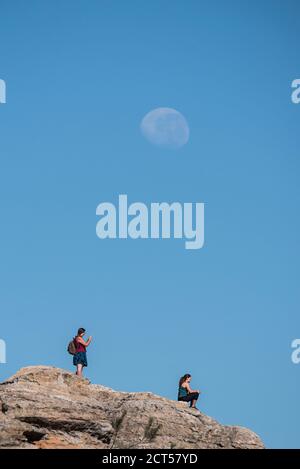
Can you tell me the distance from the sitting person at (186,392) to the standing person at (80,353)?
5.10 metres

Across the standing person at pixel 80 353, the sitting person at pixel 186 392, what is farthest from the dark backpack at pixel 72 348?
the sitting person at pixel 186 392

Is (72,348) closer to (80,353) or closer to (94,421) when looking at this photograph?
(80,353)

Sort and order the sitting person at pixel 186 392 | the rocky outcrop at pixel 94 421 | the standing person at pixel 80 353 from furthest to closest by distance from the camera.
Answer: the standing person at pixel 80 353 → the sitting person at pixel 186 392 → the rocky outcrop at pixel 94 421

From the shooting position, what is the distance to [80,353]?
136 ft

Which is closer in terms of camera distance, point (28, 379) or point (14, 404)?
point (14, 404)

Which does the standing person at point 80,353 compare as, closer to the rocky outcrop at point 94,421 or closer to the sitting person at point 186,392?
the rocky outcrop at point 94,421

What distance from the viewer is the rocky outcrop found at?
34.6 metres

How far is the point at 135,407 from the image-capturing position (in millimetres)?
37406

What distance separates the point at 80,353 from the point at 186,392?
18.9ft

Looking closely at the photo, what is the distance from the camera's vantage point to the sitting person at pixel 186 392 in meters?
40.1

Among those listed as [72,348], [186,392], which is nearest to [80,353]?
[72,348]
